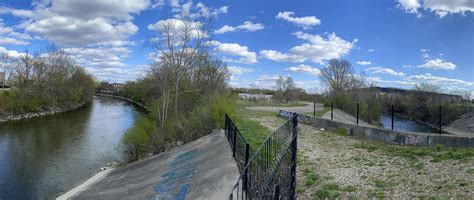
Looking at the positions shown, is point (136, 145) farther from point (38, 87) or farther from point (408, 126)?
point (38, 87)

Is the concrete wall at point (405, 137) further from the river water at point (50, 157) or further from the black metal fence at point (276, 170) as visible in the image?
the river water at point (50, 157)

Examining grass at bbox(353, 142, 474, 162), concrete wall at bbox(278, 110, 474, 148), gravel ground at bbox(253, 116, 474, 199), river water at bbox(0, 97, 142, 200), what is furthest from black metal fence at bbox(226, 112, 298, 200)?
river water at bbox(0, 97, 142, 200)

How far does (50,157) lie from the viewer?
2183 cm

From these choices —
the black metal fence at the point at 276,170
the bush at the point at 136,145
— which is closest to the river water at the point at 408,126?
the bush at the point at 136,145

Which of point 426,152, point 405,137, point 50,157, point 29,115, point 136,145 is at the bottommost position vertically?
point 50,157

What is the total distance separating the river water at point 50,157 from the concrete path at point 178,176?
93.4 inches

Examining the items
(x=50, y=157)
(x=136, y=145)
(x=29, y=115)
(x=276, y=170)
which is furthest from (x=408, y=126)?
(x=29, y=115)

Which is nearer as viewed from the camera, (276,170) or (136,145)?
(276,170)

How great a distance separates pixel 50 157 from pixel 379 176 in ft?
65.9

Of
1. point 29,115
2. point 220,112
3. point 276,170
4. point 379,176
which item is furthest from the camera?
point 29,115

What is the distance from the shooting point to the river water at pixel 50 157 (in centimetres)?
1619

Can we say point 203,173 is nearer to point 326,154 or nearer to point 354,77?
point 326,154

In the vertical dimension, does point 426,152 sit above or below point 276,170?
below

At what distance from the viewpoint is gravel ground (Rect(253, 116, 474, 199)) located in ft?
24.6
